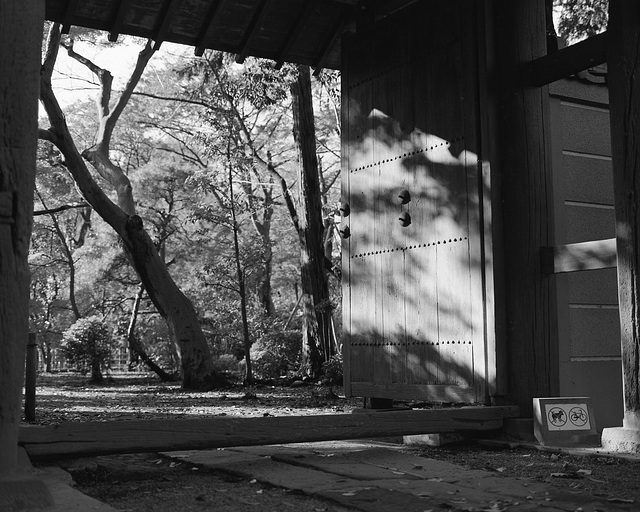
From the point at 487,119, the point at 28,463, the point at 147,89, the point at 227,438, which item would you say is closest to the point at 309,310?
the point at 487,119

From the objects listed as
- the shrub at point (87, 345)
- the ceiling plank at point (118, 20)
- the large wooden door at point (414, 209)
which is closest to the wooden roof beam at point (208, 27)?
the ceiling plank at point (118, 20)

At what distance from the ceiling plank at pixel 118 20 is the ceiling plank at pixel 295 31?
4.49 feet

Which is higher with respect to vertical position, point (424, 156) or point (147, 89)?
point (147, 89)

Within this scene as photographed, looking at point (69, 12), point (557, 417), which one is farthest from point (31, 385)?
point (557, 417)

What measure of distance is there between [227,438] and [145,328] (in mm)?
22898

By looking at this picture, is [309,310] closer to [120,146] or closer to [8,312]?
[8,312]

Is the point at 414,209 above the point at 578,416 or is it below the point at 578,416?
above

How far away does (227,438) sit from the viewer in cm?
433

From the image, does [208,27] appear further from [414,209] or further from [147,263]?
[147,263]

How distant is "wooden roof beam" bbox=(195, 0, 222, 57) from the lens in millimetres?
6602

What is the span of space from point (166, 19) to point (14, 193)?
12.3ft

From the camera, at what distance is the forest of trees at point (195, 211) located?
13992mm

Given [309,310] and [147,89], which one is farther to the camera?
[147,89]

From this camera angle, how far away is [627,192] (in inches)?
186
